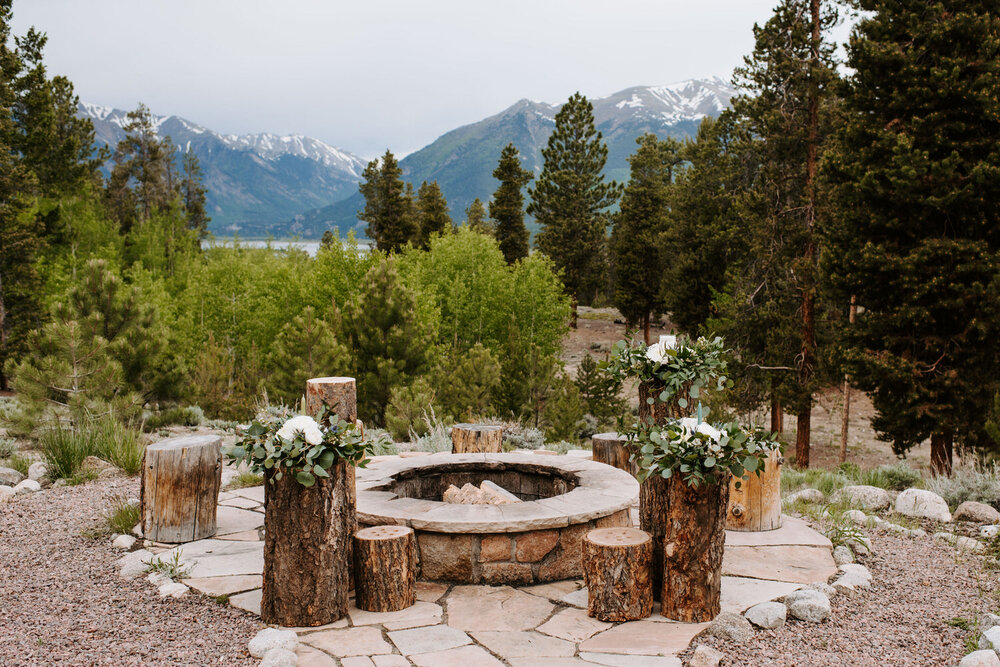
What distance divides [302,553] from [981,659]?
11.5ft

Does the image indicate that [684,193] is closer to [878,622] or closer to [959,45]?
[959,45]

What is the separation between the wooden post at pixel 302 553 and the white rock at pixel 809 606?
8.65 ft

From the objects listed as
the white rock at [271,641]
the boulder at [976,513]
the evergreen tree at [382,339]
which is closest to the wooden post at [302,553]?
the white rock at [271,641]

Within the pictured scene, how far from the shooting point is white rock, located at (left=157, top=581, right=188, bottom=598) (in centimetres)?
404

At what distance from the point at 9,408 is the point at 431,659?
9.47 m

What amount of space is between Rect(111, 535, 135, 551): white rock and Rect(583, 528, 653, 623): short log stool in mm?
3514

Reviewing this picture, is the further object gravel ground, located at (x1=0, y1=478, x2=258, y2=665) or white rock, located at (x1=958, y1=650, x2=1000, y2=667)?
gravel ground, located at (x1=0, y1=478, x2=258, y2=665)

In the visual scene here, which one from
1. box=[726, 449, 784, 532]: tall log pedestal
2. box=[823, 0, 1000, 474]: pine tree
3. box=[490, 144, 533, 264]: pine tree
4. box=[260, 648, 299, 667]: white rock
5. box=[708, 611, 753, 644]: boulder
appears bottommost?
box=[708, 611, 753, 644]: boulder

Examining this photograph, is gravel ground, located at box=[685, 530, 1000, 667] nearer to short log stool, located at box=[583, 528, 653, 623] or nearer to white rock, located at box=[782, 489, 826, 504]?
short log stool, located at box=[583, 528, 653, 623]

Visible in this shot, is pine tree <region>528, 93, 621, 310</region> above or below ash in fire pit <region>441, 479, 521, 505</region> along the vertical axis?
above

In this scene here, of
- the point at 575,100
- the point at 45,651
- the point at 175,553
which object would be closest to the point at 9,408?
the point at 175,553

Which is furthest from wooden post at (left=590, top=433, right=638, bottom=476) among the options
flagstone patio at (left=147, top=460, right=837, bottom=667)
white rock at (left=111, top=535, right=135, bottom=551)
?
white rock at (left=111, top=535, right=135, bottom=551)

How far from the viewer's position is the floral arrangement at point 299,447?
3533 millimetres

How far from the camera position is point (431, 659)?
3.26 m
